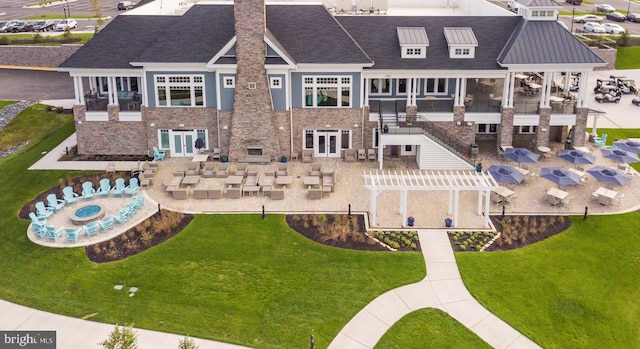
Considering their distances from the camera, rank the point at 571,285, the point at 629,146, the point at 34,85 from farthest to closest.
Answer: the point at 34,85 < the point at 629,146 < the point at 571,285

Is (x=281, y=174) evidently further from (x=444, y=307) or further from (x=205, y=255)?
(x=444, y=307)

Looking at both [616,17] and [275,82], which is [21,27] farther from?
[616,17]

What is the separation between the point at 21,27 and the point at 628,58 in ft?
235

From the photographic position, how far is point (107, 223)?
107 ft

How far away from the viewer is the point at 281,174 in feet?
128

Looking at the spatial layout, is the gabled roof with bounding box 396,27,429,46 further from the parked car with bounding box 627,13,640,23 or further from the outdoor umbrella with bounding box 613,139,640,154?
the parked car with bounding box 627,13,640,23

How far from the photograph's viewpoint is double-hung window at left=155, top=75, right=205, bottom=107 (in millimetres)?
41750

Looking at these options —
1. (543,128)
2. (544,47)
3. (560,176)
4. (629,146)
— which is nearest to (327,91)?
(544,47)

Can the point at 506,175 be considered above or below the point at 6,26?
below

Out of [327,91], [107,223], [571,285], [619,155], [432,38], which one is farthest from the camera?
[432,38]

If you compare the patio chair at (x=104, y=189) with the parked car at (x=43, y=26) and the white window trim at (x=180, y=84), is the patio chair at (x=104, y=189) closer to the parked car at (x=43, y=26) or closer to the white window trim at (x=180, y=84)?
the white window trim at (x=180, y=84)

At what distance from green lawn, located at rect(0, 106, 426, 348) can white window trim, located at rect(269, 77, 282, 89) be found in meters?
10.8

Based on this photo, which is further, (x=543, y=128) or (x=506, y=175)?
(x=543, y=128)

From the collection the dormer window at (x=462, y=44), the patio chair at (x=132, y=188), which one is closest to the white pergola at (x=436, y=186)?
the dormer window at (x=462, y=44)
